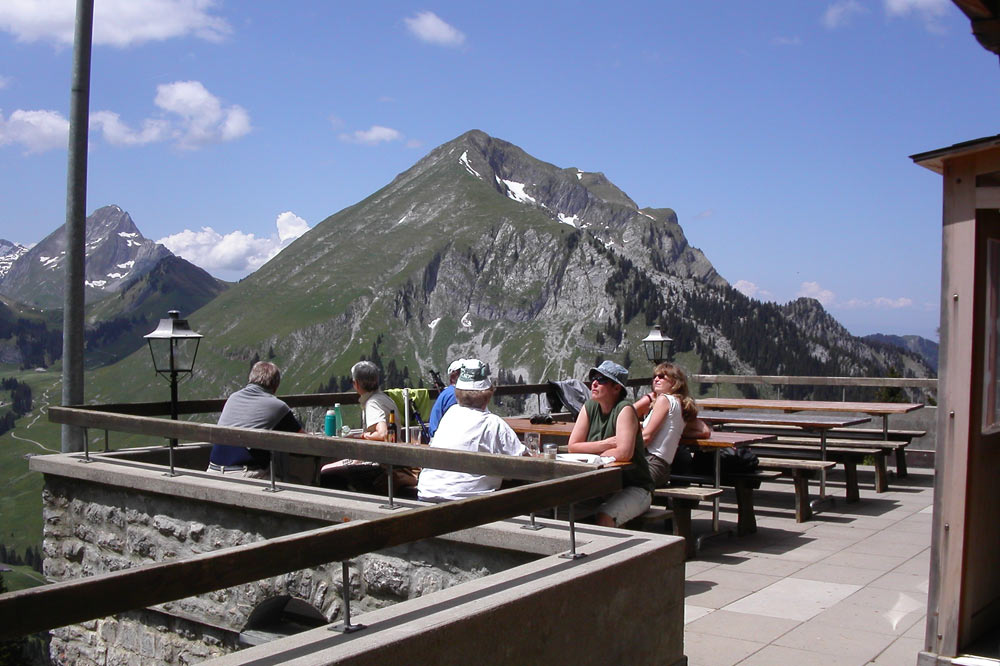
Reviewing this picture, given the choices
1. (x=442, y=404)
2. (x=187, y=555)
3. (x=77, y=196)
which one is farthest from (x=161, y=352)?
(x=187, y=555)

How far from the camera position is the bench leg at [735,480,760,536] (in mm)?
8453

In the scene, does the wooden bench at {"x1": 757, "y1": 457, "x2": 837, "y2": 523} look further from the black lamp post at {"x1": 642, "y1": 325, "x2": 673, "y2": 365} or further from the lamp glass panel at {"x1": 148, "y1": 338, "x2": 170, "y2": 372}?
the lamp glass panel at {"x1": 148, "y1": 338, "x2": 170, "y2": 372}

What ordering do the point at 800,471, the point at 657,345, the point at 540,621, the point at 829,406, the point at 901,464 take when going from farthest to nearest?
the point at 657,345, the point at 829,406, the point at 901,464, the point at 800,471, the point at 540,621

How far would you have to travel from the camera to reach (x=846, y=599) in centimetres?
640

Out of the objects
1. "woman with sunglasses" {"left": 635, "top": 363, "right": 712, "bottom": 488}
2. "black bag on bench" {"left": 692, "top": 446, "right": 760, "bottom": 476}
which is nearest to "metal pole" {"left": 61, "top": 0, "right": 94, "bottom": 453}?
"woman with sunglasses" {"left": 635, "top": 363, "right": 712, "bottom": 488}

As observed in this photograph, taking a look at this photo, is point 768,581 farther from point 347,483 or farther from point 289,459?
point 289,459

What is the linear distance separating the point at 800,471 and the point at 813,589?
2.40m

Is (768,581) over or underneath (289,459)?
underneath

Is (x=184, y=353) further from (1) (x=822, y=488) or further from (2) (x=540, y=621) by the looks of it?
(1) (x=822, y=488)

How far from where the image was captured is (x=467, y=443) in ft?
19.5

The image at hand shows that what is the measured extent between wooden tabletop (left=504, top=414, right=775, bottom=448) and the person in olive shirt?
5.43 feet

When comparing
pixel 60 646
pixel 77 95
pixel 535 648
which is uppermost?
pixel 77 95

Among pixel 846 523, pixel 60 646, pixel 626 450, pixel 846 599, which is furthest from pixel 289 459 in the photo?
pixel 846 523

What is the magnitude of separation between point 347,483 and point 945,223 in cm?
480
